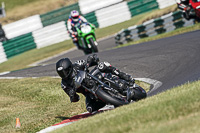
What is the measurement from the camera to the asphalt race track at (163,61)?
9.34 m

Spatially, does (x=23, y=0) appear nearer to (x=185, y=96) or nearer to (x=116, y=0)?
(x=116, y=0)

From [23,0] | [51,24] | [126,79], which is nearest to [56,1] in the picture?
[23,0]

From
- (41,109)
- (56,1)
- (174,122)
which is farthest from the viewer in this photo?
(56,1)

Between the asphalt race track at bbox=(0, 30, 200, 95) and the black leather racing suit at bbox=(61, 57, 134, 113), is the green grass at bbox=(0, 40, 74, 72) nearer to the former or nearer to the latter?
the asphalt race track at bbox=(0, 30, 200, 95)

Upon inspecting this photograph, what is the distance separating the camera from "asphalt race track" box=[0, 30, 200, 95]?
934cm

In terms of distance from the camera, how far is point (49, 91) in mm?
11000

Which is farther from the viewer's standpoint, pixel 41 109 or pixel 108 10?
pixel 108 10

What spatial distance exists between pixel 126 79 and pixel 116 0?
21.4 meters

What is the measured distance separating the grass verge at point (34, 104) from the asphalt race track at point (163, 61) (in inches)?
35.9

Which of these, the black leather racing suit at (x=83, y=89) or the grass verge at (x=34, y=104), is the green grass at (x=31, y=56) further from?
the black leather racing suit at (x=83, y=89)

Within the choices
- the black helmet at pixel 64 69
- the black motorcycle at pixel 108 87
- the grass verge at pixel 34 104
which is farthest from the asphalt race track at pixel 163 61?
the black helmet at pixel 64 69

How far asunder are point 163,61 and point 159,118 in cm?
659

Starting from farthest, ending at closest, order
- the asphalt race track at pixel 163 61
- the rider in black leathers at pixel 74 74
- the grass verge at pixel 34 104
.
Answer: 1. the asphalt race track at pixel 163 61
2. the grass verge at pixel 34 104
3. the rider in black leathers at pixel 74 74

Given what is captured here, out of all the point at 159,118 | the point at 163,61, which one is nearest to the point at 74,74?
the point at 159,118
